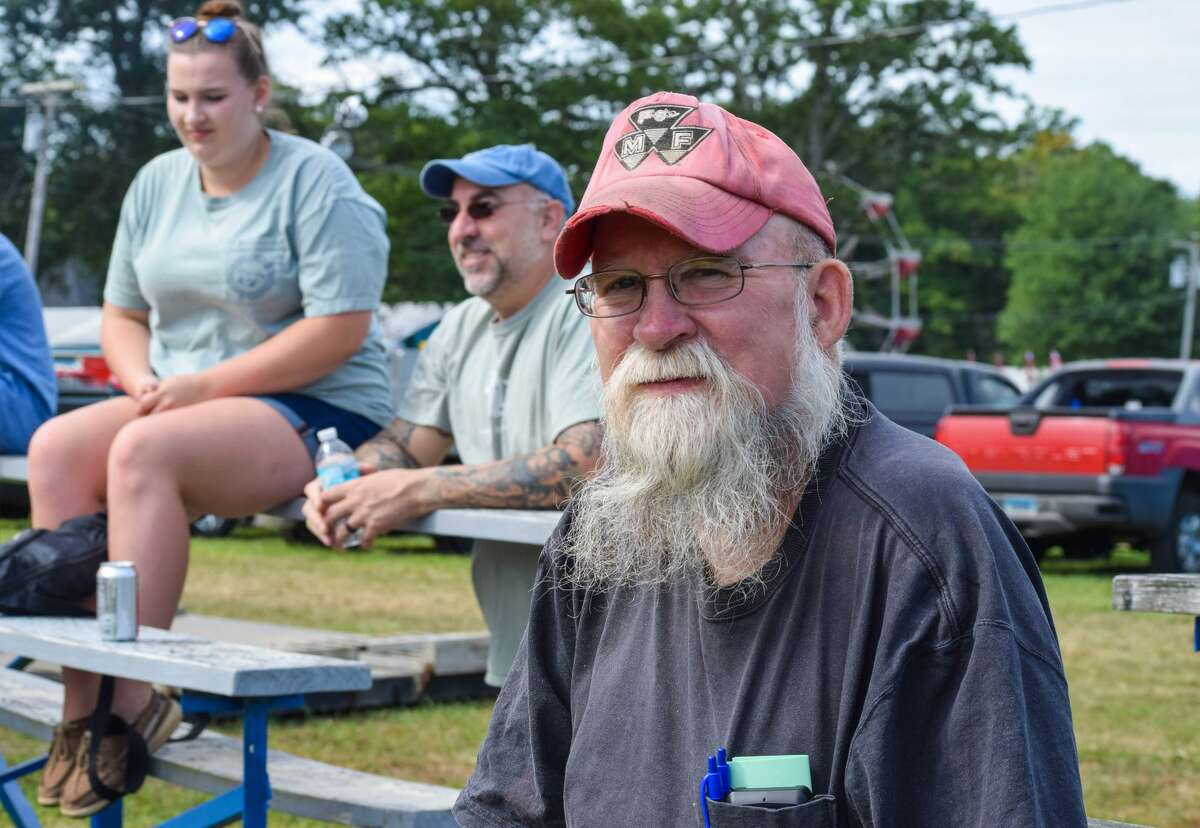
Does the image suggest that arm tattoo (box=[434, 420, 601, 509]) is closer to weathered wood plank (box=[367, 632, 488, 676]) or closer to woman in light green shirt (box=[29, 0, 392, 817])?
woman in light green shirt (box=[29, 0, 392, 817])

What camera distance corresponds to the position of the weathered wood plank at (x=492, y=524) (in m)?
3.36

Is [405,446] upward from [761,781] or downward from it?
upward

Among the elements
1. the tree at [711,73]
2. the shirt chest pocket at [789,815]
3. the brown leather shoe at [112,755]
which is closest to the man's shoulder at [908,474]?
the shirt chest pocket at [789,815]

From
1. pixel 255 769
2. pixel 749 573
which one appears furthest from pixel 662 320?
pixel 255 769

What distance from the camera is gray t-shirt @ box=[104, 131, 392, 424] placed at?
4.25m

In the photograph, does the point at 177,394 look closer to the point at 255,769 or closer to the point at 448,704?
the point at 255,769

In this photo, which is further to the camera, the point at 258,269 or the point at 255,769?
the point at 258,269

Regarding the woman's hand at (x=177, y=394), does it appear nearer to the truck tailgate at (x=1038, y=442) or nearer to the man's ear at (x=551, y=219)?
the man's ear at (x=551, y=219)

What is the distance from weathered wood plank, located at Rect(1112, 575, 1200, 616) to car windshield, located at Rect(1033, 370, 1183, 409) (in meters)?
11.1

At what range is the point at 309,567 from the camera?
39.3 ft

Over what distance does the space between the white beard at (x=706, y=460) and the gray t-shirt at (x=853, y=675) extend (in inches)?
1.5

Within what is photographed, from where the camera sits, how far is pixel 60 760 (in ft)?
12.6

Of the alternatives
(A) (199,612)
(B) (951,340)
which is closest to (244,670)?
(A) (199,612)

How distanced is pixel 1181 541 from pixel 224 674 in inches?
435
